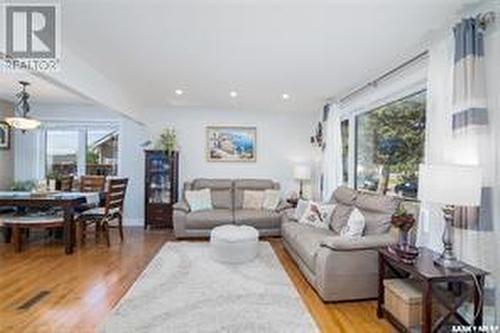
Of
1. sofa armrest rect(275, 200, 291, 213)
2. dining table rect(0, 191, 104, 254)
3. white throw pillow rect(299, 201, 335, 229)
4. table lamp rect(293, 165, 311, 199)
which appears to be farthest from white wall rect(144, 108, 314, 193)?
dining table rect(0, 191, 104, 254)

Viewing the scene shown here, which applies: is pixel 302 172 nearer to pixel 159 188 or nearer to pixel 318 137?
pixel 318 137

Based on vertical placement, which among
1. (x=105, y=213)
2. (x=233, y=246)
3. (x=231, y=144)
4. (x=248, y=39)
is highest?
(x=248, y=39)

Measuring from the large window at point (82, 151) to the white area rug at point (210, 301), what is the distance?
3.60 m

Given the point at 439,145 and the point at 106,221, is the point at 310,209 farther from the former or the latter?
the point at 106,221

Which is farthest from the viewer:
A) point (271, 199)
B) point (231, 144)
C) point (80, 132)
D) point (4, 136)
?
point (80, 132)

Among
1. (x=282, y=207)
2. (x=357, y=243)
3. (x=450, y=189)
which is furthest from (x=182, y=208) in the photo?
(x=450, y=189)

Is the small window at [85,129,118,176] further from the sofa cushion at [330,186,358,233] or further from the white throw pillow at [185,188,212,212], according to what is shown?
the sofa cushion at [330,186,358,233]

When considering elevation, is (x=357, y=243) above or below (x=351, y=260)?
above

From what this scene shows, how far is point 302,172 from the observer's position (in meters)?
6.37

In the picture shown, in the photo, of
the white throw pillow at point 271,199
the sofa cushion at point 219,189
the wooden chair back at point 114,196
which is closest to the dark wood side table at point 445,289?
the white throw pillow at point 271,199

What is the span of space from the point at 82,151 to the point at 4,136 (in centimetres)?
140

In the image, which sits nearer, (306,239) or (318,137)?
(306,239)

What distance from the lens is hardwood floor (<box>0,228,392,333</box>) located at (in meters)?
2.67

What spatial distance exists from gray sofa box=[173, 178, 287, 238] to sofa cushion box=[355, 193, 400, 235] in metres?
2.05
